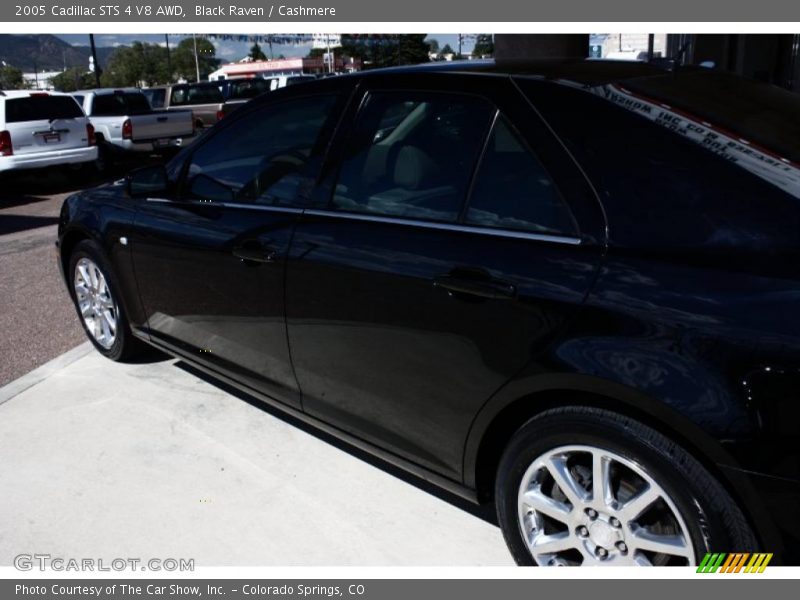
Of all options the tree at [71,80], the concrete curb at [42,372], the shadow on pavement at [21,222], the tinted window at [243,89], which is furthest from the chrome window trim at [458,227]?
the tree at [71,80]

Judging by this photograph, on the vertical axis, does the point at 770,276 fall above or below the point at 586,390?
above

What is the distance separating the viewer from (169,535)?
9.95ft

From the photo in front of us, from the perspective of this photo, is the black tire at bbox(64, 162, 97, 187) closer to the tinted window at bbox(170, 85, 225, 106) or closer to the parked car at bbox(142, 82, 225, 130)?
the parked car at bbox(142, 82, 225, 130)

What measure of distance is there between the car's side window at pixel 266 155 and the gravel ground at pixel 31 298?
2030 millimetres

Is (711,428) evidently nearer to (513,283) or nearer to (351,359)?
(513,283)

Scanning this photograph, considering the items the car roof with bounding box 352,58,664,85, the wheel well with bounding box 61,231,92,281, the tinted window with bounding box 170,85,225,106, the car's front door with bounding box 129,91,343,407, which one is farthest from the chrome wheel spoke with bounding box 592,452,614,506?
the tinted window with bounding box 170,85,225,106

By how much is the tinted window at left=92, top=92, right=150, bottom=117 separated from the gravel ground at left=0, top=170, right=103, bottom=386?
4.79 m

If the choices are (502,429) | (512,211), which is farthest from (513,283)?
(502,429)

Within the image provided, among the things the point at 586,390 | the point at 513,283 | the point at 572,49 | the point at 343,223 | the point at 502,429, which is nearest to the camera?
the point at 586,390

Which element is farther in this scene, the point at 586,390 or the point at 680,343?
the point at 586,390

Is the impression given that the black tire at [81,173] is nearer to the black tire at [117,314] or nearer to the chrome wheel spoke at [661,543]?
the black tire at [117,314]

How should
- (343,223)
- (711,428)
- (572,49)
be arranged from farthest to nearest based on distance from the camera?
(572,49) → (343,223) → (711,428)

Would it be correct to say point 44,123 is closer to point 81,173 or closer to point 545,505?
point 81,173
